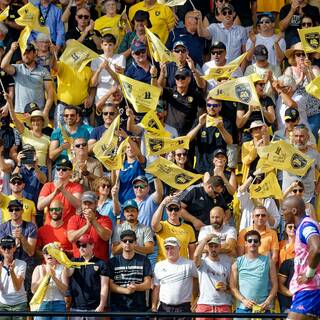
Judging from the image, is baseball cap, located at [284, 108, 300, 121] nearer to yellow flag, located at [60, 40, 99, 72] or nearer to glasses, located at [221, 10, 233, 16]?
glasses, located at [221, 10, 233, 16]

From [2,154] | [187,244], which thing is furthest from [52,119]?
[187,244]

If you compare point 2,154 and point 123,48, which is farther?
point 123,48

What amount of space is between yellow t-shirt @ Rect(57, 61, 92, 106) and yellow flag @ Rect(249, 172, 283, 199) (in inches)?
141

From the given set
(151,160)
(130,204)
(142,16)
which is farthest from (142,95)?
(142,16)

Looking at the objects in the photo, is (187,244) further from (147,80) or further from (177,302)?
(147,80)

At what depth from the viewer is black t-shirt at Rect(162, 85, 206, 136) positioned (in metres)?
22.1

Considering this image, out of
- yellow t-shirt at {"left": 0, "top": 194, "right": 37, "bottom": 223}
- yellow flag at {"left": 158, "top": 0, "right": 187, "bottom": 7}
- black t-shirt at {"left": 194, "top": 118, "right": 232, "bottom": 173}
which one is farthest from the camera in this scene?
yellow flag at {"left": 158, "top": 0, "right": 187, "bottom": 7}

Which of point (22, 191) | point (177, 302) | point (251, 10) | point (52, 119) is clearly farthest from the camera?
point (251, 10)

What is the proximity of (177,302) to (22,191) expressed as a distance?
9.41 feet

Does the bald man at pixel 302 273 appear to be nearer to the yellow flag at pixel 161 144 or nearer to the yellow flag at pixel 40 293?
the yellow flag at pixel 40 293

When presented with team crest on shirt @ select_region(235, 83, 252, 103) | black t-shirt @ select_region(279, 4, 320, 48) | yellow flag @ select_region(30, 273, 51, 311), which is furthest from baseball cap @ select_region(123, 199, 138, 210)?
black t-shirt @ select_region(279, 4, 320, 48)

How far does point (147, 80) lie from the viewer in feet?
74.7

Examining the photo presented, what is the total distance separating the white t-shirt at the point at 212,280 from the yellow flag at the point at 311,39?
12.0 feet

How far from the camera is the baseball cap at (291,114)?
21.4m
